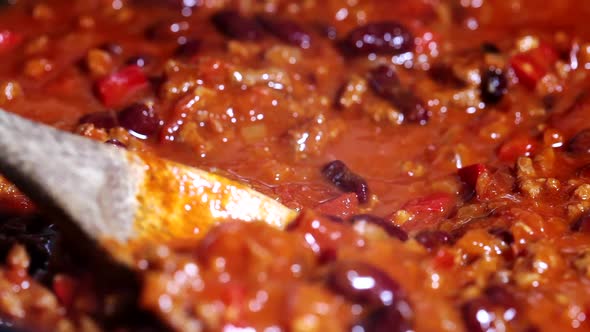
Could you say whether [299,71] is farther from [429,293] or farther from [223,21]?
[429,293]

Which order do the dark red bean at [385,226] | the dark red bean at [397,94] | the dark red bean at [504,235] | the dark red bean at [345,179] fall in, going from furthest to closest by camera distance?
the dark red bean at [397,94]
the dark red bean at [345,179]
the dark red bean at [504,235]
the dark red bean at [385,226]

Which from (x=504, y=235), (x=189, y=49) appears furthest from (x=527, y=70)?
(x=189, y=49)

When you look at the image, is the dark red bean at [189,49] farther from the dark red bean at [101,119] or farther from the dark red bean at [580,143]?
the dark red bean at [580,143]

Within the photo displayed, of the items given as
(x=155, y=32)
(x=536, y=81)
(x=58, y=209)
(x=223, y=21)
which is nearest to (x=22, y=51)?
(x=155, y=32)

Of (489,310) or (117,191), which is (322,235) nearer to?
(489,310)

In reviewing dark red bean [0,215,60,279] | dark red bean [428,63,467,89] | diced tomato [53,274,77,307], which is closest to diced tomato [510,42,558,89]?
dark red bean [428,63,467,89]

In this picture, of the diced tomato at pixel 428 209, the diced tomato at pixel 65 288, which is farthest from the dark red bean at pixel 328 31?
the diced tomato at pixel 65 288

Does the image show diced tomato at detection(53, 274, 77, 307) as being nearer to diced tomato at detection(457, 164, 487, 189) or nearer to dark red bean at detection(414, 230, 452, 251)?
dark red bean at detection(414, 230, 452, 251)
